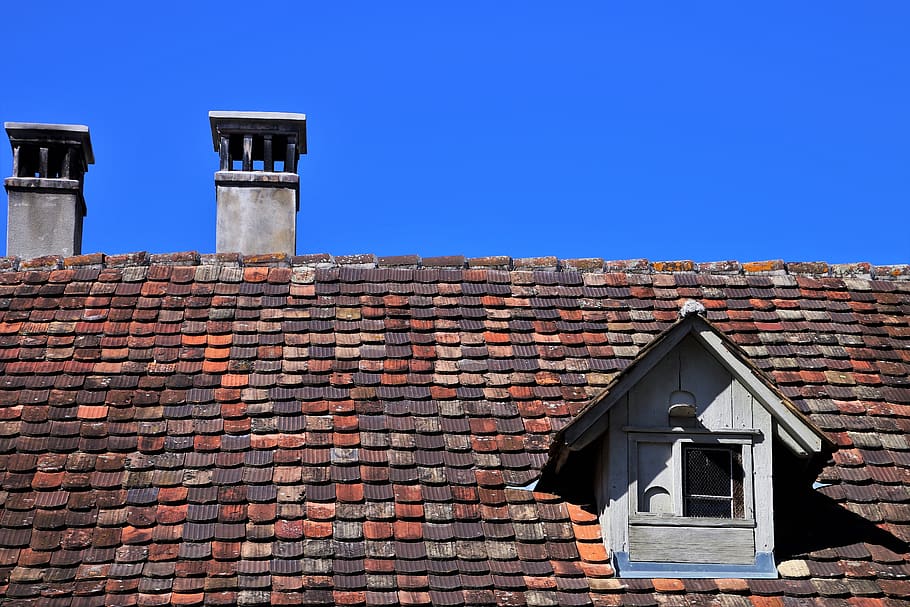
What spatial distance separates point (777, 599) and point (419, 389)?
108 inches

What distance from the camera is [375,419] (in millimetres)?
8711

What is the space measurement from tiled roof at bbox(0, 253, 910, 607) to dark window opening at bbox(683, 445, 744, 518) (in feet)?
1.37

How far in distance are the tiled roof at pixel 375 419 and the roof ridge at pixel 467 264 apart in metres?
0.02

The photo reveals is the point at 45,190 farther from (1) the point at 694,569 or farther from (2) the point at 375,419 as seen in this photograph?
(1) the point at 694,569

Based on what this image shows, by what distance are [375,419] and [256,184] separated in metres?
3.24

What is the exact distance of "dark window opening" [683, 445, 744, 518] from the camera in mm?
7859

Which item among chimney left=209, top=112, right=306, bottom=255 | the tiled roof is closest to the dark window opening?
the tiled roof

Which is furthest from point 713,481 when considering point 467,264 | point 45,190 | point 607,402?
point 45,190

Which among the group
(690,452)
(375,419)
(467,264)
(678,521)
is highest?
(467,264)

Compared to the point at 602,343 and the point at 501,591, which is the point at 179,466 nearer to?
the point at 501,591

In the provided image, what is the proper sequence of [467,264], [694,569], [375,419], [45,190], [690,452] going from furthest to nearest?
[45,190]
[467,264]
[375,419]
[690,452]
[694,569]

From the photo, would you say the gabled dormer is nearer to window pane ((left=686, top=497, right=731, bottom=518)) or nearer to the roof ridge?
window pane ((left=686, top=497, right=731, bottom=518))

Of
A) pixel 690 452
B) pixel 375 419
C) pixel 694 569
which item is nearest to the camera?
pixel 694 569

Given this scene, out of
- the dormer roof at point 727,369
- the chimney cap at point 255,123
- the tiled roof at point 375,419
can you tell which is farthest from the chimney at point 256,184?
the dormer roof at point 727,369
